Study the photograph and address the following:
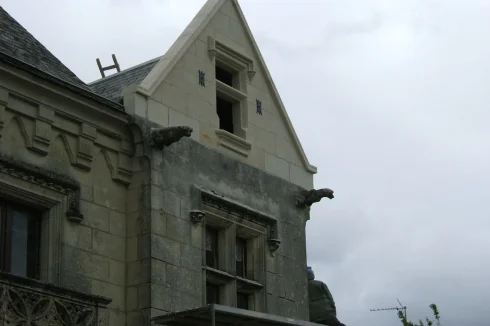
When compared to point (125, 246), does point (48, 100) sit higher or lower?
higher

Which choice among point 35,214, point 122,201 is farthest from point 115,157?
point 35,214

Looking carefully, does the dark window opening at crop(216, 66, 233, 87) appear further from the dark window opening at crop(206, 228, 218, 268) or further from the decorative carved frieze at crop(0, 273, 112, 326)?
the decorative carved frieze at crop(0, 273, 112, 326)

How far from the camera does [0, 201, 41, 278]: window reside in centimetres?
1658

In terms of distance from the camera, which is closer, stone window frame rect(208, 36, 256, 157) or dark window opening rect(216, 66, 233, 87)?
stone window frame rect(208, 36, 256, 157)

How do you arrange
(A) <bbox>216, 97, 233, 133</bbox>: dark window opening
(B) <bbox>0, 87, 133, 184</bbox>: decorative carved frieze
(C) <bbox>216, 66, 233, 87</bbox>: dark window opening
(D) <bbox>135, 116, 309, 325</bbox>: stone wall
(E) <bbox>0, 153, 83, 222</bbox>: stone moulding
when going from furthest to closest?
(C) <bbox>216, 66, 233, 87</bbox>: dark window opening → (A) <bbox>216, 97, 233, 133</bbox>: dark window opening → (D) <bbox>135, 116, 309, 325</bbox>: stone wall → (B) <bbox>0, 87, 133, 184</bbox>: decorative carved frieze → (E) <bbox>0, 153, 83, 222</bbox>: stone moulding

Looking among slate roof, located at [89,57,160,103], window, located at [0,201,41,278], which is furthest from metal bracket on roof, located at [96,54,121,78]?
window, located at [0,201,41,278]

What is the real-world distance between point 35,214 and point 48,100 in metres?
1.74

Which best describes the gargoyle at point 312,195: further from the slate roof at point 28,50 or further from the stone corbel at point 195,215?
the slate roof at point 28,50

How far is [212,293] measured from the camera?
19672 mm

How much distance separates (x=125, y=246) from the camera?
18.3m

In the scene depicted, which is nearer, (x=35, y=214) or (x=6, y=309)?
(x=6, y=309)

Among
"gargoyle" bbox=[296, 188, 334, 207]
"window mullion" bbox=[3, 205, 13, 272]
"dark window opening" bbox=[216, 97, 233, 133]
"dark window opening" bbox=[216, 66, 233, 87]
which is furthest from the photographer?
"gargoyle" bbox=[296, 188, 334, 207]

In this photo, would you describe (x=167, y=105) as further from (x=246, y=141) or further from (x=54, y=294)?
(x=54, y=294)

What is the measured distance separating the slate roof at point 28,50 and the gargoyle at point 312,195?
16.1 ft
